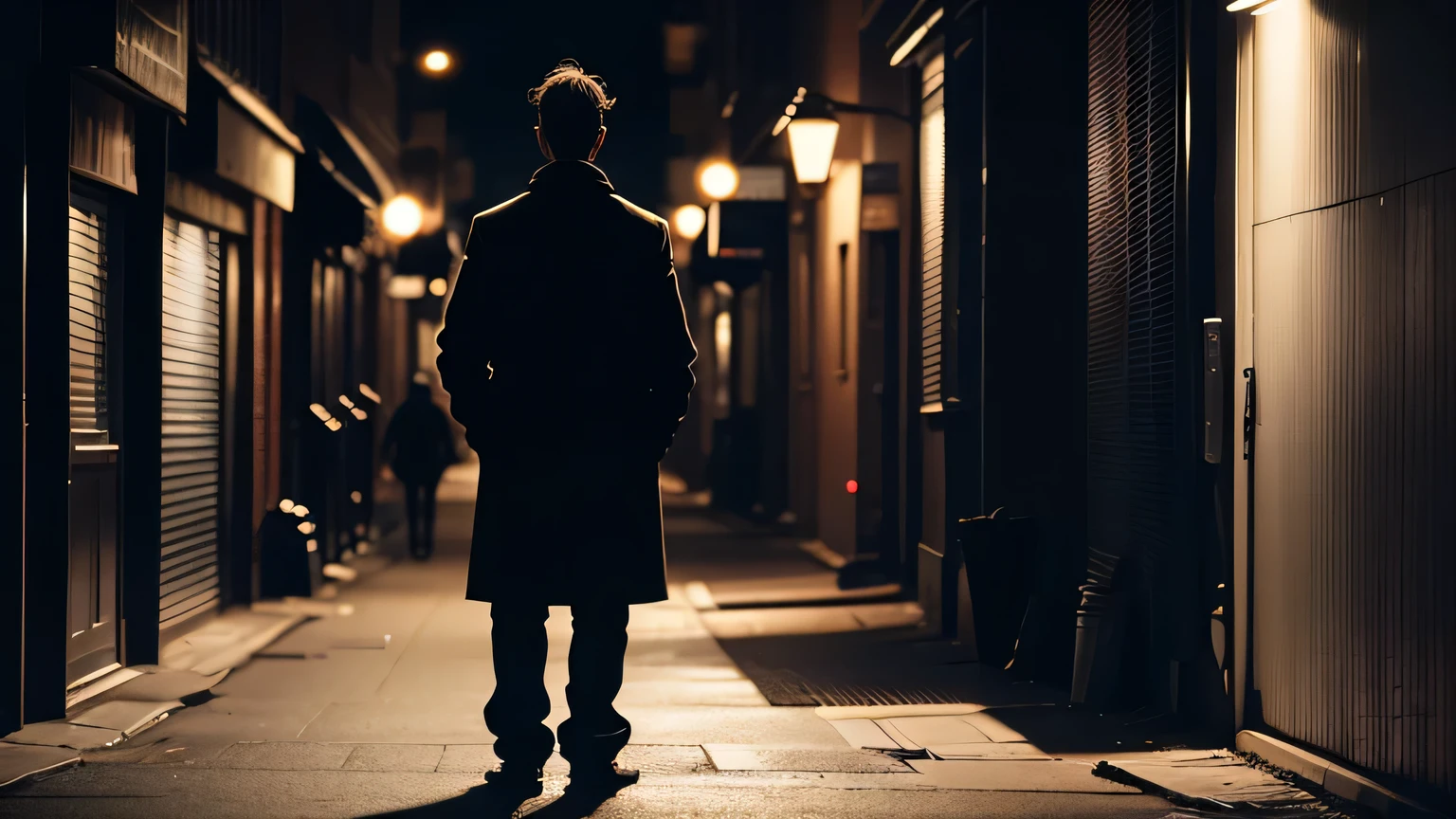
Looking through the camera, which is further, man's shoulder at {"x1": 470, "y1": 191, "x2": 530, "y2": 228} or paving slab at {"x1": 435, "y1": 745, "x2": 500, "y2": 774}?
paving slab at {"x1": 435, "y1": 745, "x2": 500, "y2": 774}

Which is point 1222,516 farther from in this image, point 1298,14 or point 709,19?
point 709,19

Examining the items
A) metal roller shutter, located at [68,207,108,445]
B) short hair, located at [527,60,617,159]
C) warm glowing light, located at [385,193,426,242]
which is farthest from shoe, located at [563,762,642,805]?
warm glowing light, located at [385,193,426,242]

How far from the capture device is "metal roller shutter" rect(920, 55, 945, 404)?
10.6m

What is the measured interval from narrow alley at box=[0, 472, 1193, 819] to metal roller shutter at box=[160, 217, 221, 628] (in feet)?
2.21

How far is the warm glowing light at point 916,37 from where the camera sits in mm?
10145

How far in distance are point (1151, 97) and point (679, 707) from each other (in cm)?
332

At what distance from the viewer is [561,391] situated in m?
5.16

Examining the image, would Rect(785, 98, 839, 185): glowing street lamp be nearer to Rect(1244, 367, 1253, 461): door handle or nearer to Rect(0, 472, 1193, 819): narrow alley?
Rect(0, 472, 1193, 819): narrow alley

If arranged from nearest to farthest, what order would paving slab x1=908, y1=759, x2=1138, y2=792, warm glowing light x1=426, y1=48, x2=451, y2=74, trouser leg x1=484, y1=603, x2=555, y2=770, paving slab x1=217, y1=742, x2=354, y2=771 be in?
trouser leg x1=484, y1=603, x2=555, y2=770 < paving slab x1=908, y1=759, x2=1138, y2=792 < paving slab x1=217, y1=742, x2=354, y2=771 < warm glowing light x1=426, y1=48, x2=451, y2=74

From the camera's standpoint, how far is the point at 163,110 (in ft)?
26.7

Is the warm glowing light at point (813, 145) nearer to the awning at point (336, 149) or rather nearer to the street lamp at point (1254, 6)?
the awning at point (336, 149)

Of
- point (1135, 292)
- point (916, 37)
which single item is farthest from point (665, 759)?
point (916, 37)

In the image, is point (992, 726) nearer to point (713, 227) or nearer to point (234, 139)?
point (234, 139)

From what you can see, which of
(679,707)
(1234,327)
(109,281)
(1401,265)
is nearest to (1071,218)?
(1234,327)
